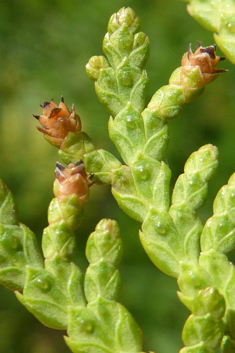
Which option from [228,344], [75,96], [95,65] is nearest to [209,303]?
[228,344]

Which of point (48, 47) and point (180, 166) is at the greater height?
point (48, 47)

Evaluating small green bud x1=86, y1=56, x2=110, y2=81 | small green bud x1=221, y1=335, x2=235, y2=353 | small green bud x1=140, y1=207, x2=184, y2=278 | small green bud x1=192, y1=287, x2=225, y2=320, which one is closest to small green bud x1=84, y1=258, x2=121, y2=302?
small green bud x1=140, y1=207, x2=184, y2=278

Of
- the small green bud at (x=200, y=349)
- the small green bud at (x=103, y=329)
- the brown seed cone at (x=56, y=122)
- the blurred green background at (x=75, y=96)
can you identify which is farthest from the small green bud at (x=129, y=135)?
the blurred green background at (x=75, y=96)

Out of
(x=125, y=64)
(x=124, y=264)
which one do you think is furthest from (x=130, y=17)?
(x=124, y=264)

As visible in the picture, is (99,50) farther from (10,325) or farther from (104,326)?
(104,326)

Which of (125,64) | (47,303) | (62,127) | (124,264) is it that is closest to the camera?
(47,303)

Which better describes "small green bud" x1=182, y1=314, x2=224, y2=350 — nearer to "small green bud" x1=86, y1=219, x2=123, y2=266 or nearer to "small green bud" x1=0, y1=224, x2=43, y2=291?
"small green bud" x1=86, y1=219, x2=123, y2=266
